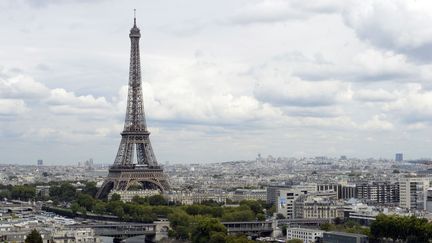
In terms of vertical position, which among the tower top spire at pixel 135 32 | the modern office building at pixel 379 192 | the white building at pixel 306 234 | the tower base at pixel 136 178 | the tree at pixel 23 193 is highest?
the tower top spire at pixel 135 32

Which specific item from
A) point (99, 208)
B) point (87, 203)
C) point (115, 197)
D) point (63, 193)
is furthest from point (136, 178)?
point (63, 193)

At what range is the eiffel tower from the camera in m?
72.9

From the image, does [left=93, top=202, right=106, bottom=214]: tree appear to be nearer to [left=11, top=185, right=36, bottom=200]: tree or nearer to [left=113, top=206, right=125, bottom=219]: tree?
[left=113, top=206, right=125, bottom=219]: tree

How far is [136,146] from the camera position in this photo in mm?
75438

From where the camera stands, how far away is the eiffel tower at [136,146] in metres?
72.9

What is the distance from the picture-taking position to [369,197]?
77.7 m

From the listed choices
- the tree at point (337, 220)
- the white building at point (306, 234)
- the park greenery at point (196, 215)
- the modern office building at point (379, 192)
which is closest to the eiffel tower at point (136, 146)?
the park greenery at point (196, 215)

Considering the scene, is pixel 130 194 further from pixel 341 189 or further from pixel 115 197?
pixel 341 189

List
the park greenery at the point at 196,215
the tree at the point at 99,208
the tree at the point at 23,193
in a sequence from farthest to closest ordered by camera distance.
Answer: the tree at the point at 23,193, the tree at the point at 99,208, the park greenery at the point at 196,215

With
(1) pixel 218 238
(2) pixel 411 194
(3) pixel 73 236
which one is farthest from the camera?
(2) pixel 411 194

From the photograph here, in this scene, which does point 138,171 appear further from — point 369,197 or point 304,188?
point 369,197

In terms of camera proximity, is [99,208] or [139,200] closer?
[99,208]

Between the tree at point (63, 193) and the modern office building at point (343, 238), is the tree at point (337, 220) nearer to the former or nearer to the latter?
the modern office building at point (343, 238)

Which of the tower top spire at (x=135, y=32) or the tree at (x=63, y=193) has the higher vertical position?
the tower top spire at (x=135, y=32)
